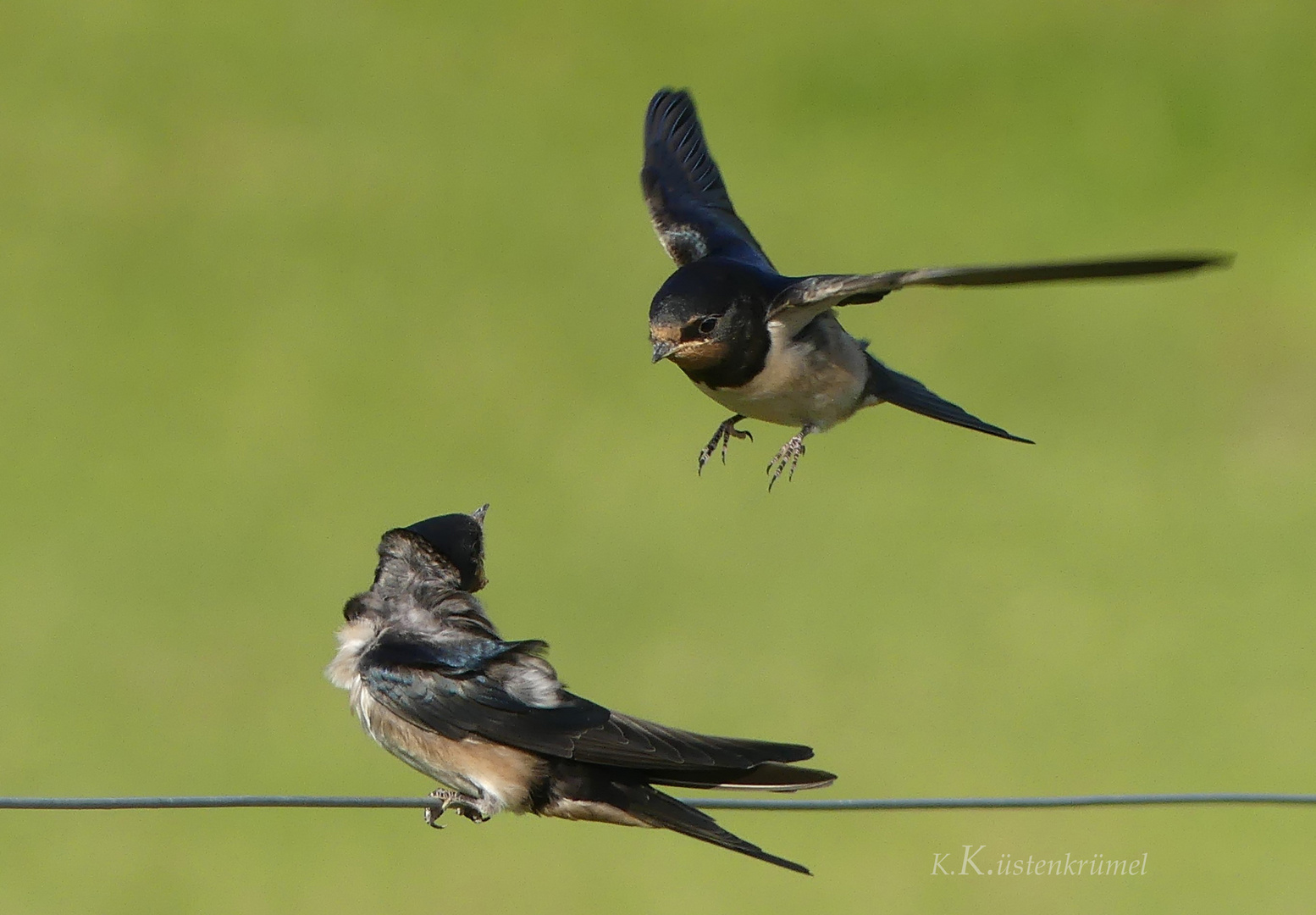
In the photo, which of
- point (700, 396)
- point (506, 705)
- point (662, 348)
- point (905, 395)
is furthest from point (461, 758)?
point (700, 396)

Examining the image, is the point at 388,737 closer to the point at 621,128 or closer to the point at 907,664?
the point at 907,664

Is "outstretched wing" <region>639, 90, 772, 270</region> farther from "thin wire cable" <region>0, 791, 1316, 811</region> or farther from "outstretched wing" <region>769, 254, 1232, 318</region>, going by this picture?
"thin wire cable" <region>0, 791, 1316, 811</region>

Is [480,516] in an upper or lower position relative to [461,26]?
lower

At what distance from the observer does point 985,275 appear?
2.68 m

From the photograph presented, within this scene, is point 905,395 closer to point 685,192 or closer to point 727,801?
point 685,192

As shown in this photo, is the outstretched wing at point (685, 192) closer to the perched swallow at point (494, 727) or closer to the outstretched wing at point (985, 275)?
the outstretched wing at point (985, 275)

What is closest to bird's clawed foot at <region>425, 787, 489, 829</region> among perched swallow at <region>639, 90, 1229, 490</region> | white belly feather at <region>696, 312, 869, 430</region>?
perched swallow at <region>639, 90, 1229, 490</region>

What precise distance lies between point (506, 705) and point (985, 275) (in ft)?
3.47

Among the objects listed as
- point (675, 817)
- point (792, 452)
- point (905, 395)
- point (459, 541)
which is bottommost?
point (675, 817)

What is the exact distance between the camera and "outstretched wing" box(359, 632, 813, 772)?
9.93 ft

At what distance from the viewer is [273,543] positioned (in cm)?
1327

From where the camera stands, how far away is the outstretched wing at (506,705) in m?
3.03

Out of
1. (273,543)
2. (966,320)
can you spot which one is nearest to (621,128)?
(966,320)

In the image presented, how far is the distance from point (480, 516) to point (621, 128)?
13.4 m
